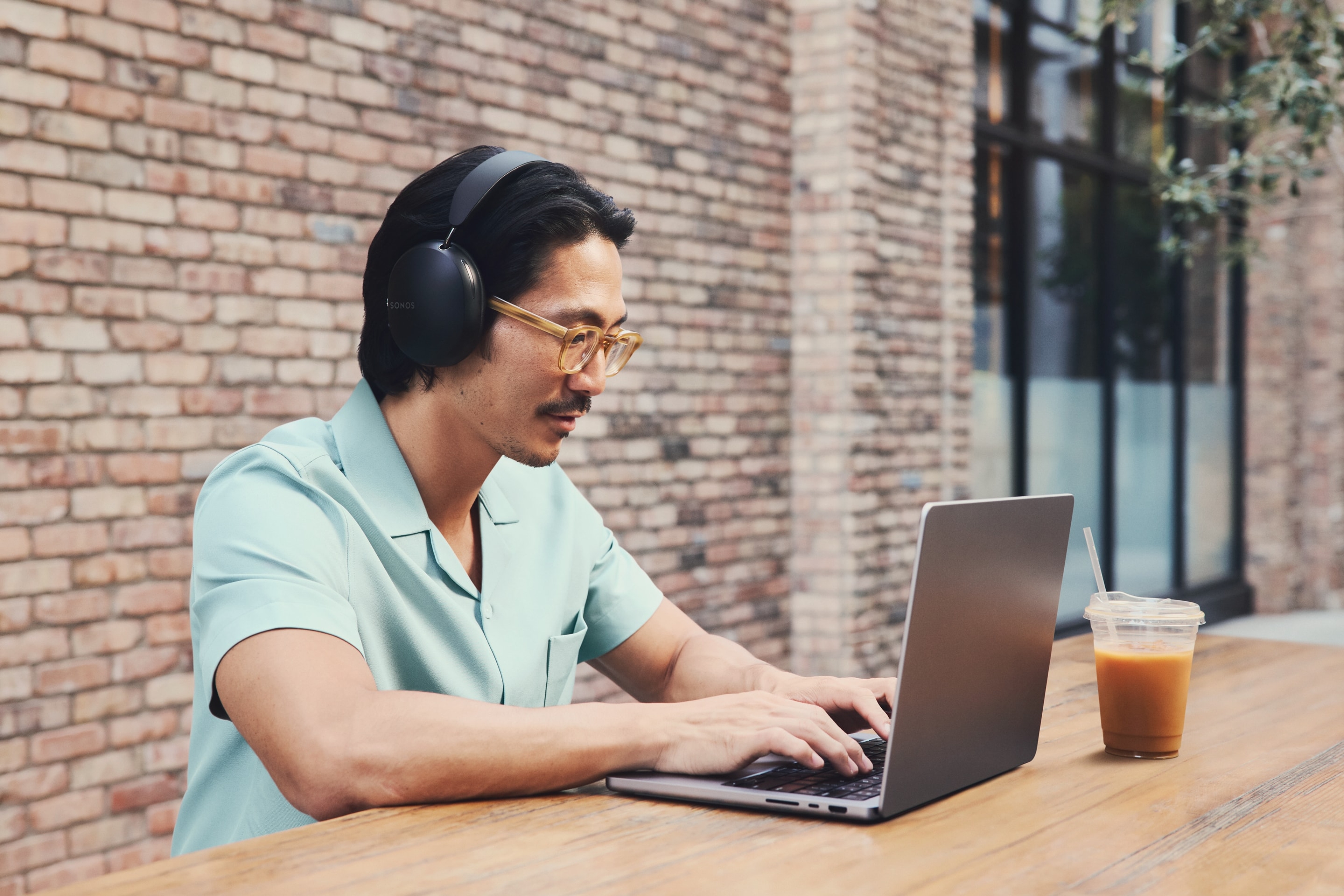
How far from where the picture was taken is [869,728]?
153 cm

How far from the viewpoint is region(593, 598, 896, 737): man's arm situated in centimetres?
154

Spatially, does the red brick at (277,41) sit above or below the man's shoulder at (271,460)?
above

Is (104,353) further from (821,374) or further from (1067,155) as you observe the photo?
(1067,155)

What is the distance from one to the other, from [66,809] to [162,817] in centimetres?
23

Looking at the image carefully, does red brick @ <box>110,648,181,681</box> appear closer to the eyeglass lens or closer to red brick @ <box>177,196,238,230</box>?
red brick @ <box>177,196,238,230</box>

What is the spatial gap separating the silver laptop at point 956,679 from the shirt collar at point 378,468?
1.52ft

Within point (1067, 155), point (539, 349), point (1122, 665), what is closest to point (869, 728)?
point (1122, 665)

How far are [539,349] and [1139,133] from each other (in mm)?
6189

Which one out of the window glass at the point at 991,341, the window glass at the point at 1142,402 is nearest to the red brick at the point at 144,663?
the window glass at the point at 991,341

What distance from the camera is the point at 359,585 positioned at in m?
1.45

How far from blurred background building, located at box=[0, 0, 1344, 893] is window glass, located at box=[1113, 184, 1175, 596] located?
3cm

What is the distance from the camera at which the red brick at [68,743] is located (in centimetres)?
247

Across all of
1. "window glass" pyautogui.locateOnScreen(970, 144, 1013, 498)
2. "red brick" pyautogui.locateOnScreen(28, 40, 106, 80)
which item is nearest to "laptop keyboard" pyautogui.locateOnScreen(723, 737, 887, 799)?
"red brick" pyautogui.locateOnScreen(28, 40, 106, 80)

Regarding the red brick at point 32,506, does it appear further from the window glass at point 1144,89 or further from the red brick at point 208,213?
the window glass at point 1144,89
